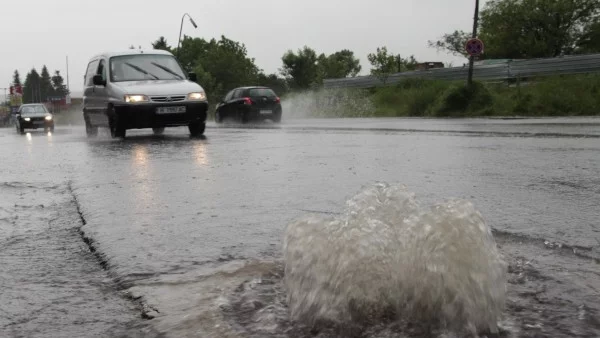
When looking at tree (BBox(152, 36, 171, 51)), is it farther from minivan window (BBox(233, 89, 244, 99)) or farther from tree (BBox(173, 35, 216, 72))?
minivan window (BBox(233, 89, 244, 99))

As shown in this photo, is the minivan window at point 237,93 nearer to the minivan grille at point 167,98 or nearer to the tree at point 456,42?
the minivan grille at point 167,98

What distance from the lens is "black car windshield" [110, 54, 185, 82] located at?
1538 centimetres

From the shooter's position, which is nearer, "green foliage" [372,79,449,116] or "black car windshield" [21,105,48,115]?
"green foliage" [372,79,449,116]

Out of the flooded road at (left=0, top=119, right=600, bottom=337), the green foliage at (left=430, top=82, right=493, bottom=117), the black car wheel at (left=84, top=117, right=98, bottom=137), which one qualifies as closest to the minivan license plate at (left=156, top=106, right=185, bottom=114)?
the black car wheel at (left=84, top=117, right=98, bottom=137)

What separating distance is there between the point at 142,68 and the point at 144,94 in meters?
1.22

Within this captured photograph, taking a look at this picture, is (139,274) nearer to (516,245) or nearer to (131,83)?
(516,245)

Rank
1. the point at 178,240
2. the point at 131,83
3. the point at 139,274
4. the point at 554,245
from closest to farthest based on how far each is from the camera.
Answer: the point at 139,274 < the point at 554,245 < the point at 178,240 < the point at 131,83

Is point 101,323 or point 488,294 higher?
point 488,294

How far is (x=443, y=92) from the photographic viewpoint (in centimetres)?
3086

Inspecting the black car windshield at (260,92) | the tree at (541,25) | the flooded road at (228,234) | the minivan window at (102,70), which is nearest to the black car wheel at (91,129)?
the minivan window at (102,70)

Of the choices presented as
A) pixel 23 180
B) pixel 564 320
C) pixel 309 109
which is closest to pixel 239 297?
pixel 564 320

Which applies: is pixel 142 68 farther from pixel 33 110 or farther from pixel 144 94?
pixel 33 110

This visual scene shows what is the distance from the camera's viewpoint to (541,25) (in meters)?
62.3

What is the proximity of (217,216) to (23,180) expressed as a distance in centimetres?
339
